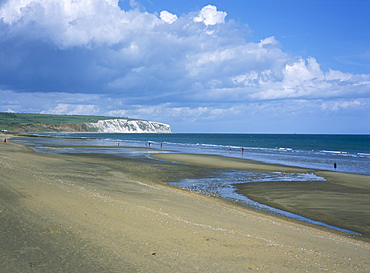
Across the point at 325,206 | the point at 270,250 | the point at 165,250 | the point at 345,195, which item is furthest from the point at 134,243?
the point at 345,195

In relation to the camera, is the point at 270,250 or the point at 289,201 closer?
the point at 270,250

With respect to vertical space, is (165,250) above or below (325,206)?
above

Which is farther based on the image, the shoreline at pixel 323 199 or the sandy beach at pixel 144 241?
the shoreline at pixel 323 199

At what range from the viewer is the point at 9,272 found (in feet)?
18.4

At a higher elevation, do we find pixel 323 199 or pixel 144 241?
pixel 144 241

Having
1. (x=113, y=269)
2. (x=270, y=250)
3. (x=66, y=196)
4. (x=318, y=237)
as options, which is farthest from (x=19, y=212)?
(x=318, y=237)

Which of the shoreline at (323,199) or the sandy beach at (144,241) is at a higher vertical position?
the sandy beach at (144,241)

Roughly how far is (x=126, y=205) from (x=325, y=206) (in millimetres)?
10983

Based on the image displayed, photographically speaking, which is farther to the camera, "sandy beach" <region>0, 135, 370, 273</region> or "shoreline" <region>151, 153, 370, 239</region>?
"shoreline" <region>151, 153, 370, 239</region>

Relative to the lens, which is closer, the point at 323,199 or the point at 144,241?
the point at 144,241

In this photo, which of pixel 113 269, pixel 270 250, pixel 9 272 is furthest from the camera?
pixel 270 250

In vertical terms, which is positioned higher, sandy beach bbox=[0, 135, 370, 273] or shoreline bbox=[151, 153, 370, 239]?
sandy beach bbox=[0, 135, 370, 273]

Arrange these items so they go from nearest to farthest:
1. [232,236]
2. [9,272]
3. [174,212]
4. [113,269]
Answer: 1. [9,272]
2. [113,269]
3. [232,236]
4. [174,212]

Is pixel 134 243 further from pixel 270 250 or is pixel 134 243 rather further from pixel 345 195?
pixel 345 195
